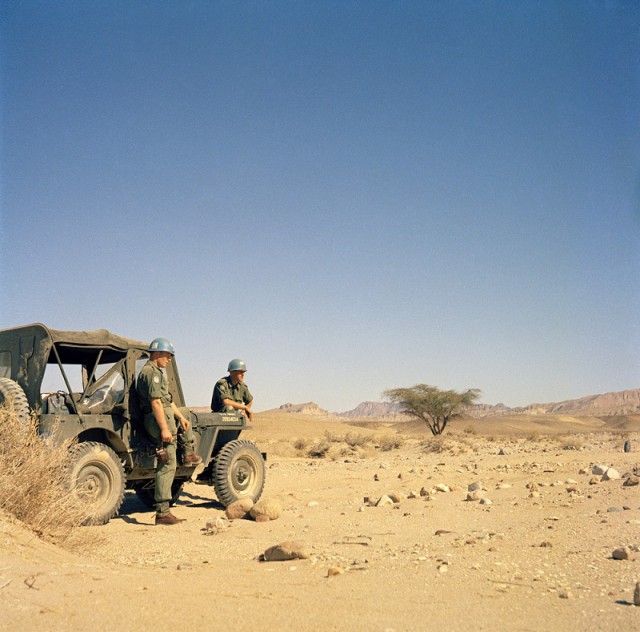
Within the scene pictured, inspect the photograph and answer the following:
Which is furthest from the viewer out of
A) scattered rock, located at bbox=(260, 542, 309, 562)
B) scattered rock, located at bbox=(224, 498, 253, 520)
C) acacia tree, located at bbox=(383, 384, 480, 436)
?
acacia tree, located at bbox=(383, 384, 480, 436)

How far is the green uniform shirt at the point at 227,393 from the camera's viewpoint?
34.5 ft

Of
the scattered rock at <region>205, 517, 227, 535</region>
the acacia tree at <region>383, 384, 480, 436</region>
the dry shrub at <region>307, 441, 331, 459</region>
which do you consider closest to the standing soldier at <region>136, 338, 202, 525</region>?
the scattered rock at <region>205, 517, 227, 535</region>

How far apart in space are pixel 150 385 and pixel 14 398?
153cm

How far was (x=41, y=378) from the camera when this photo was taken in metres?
8.12

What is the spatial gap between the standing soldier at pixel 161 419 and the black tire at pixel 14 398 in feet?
4.53

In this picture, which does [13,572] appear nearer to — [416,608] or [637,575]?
[416,608]

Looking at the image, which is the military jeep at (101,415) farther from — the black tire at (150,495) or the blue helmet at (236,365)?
the blue helmet at (236,365)

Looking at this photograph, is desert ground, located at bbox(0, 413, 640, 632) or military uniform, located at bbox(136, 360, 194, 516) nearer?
desert ground, located at bbox(0, 413, 640, 632)

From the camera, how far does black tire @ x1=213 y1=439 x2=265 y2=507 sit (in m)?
9.41

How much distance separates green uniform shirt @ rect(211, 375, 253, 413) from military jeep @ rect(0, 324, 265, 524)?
2.37 ft

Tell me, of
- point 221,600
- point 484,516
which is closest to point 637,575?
point 221,600

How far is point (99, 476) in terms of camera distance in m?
7.71

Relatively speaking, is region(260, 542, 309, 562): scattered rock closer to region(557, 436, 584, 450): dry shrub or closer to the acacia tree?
region(557, 436, 584, 450): dry shrub

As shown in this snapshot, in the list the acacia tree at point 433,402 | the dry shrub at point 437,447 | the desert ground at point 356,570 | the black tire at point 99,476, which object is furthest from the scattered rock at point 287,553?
the acacia tree at point 433,402
